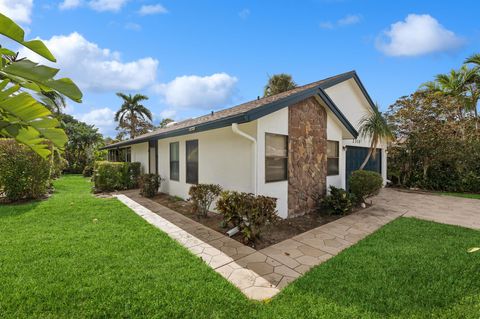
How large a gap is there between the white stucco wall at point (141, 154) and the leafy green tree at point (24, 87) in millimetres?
12863

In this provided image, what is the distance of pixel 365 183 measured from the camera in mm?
8438

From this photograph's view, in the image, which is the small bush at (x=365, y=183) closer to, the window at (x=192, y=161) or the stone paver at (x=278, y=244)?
the stone paver at (x=278, y=244)

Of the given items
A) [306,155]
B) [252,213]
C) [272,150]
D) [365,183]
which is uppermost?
[272,150]

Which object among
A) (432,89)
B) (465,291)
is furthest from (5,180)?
(432,89)

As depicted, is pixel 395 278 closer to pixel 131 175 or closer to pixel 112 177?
pixel 112 177

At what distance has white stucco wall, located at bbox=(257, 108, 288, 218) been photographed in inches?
248

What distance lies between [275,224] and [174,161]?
5775 mm

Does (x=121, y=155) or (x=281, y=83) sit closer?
(x=121, y=155)

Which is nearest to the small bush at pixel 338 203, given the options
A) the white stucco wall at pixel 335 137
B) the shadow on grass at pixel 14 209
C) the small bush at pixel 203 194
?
the white stucco wall at pixel 335 137

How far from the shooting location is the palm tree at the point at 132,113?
28.6 metres

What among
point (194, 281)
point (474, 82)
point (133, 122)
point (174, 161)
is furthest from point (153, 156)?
point (474, 82)

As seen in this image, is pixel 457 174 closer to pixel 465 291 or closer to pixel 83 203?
pixel 465 291

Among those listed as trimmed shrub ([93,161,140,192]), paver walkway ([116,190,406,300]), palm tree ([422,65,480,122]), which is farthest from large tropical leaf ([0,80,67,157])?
palm tree ([422,65,480,122])

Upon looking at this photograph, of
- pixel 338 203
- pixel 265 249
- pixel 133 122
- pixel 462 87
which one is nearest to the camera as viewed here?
pixel 265 249
